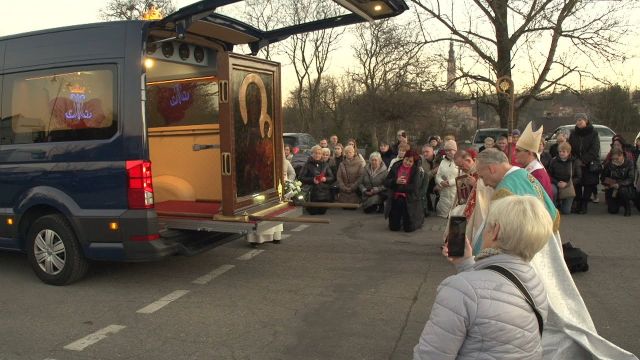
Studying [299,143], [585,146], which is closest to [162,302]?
[585,146]

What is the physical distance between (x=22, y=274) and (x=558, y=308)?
5804mm

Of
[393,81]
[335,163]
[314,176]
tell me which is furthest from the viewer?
[393,81]

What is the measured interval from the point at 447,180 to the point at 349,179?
2.17m

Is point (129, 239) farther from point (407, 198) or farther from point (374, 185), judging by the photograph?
point (374, 185)

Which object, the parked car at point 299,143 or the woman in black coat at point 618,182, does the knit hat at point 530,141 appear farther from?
the parked car at point 299,143

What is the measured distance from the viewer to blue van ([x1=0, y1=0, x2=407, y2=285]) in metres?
5.24

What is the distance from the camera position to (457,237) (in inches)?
91.5

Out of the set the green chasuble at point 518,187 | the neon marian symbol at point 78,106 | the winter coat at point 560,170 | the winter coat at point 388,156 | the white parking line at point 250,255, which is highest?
the neon marian symbol at point 78,106

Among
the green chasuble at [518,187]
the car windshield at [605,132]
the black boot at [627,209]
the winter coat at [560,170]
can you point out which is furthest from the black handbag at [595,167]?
the car windshield at [605,132]

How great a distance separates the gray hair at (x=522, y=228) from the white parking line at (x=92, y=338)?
3468 mm

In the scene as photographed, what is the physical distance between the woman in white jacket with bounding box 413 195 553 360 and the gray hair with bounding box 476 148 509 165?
2.01m

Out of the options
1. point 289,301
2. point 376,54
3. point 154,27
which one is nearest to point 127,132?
point 154,27

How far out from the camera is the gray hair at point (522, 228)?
6.68 feet

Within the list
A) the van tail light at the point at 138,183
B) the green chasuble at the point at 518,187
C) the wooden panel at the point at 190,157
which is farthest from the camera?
the wooden panel at the point at 190,157
